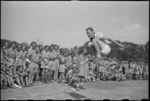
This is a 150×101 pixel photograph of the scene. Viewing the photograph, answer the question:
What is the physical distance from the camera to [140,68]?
1325cm

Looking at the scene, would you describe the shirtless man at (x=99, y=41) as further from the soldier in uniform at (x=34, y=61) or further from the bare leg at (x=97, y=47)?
the soldier in uniform at (x=34, y=61)

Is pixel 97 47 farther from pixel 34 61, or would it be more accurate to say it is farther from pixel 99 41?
pixel 34 61

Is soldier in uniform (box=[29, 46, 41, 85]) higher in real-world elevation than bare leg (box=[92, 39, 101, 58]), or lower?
lower

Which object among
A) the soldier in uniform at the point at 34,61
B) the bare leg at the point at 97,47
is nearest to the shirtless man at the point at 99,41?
the bare leg at the point at 97,47

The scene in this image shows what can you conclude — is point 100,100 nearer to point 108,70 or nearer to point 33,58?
point 33,58

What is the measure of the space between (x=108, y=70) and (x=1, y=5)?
7.17 m

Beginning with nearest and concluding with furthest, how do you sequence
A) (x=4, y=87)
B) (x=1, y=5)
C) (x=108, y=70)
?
(x=1, y=5) → (x=4, y=87) → (x=108, y=70)

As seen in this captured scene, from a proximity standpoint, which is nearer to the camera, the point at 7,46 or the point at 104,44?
the point at 104,44

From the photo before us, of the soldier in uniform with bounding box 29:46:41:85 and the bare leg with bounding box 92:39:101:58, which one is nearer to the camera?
the bare leg with bounding box 92:39:101:58

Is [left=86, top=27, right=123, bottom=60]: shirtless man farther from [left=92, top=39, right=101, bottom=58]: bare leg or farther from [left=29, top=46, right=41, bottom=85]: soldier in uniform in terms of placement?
[left=29, top=46, right=41, bottom=85]: soldier in uniform

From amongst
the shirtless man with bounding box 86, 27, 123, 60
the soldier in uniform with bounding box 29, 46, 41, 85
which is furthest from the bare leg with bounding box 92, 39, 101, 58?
the soldier in uniform with bounding box 29, 46, 41, 85

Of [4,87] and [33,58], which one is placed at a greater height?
[33,58]

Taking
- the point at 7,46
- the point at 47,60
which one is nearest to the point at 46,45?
the point at 47,60

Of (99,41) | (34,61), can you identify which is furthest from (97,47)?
(34,61)
